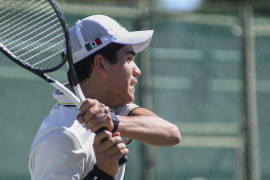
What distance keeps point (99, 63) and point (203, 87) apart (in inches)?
124

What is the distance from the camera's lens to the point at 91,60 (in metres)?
2.96

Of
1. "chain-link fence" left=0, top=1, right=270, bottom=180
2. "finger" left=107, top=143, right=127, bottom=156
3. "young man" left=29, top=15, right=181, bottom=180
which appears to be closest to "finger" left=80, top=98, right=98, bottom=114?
"young man" left=29, top=15, right=181, bottom=180

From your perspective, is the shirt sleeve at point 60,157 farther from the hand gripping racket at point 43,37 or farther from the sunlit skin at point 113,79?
the sunlit skin at point 113,79

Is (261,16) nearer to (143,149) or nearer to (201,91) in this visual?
(201,91)

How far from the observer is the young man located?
2621 millimetres

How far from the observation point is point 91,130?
8.62 ft

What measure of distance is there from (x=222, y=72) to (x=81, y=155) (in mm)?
3546

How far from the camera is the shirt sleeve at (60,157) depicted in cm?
261

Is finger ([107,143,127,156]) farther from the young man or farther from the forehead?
the forehead

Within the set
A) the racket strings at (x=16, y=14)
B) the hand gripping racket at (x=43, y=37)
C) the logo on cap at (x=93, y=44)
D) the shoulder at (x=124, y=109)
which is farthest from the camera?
the racket strings at (x=16, y=14)

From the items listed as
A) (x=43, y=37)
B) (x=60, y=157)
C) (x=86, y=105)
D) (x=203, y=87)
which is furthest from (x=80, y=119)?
(x=203, y=87)

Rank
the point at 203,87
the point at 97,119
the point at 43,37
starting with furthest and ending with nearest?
the point at 203,87 → the point at 43,37 → the point at 97,119

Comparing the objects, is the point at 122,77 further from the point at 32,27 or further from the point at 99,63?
the point at 32,27

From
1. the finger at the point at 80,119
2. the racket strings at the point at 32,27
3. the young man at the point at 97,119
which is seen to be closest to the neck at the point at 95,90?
the young man at the point at 97,119
